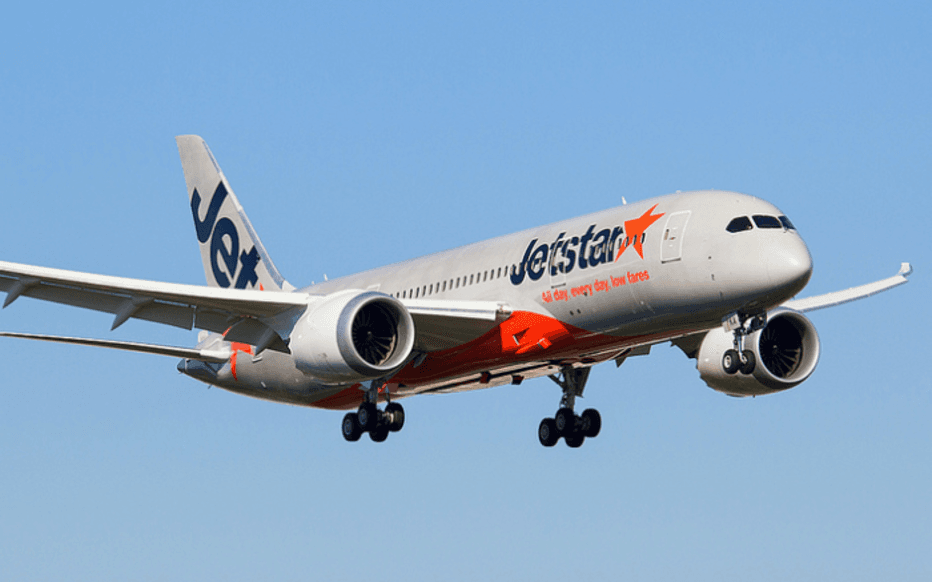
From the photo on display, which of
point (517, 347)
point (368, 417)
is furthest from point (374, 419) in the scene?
point (517, 347)

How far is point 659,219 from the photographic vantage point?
31719mm

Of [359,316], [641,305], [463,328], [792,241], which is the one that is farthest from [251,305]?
[792,241]

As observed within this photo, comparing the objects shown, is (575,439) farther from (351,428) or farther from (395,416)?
(351,428)

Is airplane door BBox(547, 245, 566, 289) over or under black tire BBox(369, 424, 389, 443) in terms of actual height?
over

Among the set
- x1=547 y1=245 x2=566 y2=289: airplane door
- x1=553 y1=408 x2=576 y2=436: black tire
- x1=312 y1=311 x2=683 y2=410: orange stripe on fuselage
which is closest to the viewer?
x1=547 y1=245 x2=566 y2=289: airplane door

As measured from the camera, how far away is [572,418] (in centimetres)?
3928

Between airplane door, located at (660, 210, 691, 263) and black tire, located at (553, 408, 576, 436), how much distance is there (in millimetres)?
9358

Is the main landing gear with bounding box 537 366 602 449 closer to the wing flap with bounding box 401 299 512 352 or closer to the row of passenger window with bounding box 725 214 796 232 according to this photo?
the wing flap with bounding box 401 299 512 352

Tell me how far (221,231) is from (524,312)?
15784 mm

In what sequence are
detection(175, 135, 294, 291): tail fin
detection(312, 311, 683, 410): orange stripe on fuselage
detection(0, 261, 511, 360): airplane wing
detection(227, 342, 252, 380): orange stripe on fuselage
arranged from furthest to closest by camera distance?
detection(175, 135, 294, 291): tail fin → detection(227, 342, 252, 380): orange stripe on fuselage → detection(312, 311, 683, 410): orange stripe on fuselage → detection(0, 261, 511, 360): airplane wing

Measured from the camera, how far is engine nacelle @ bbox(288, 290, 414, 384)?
3247 cm

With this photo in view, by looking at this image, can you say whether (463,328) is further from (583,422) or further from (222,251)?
(222,251)

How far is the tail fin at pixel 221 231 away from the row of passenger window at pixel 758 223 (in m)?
17.7

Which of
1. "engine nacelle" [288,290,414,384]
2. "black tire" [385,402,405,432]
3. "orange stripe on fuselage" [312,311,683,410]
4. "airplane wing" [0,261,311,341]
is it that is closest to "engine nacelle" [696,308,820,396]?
"orange stripe on fuselage" [312,311,683,410]
